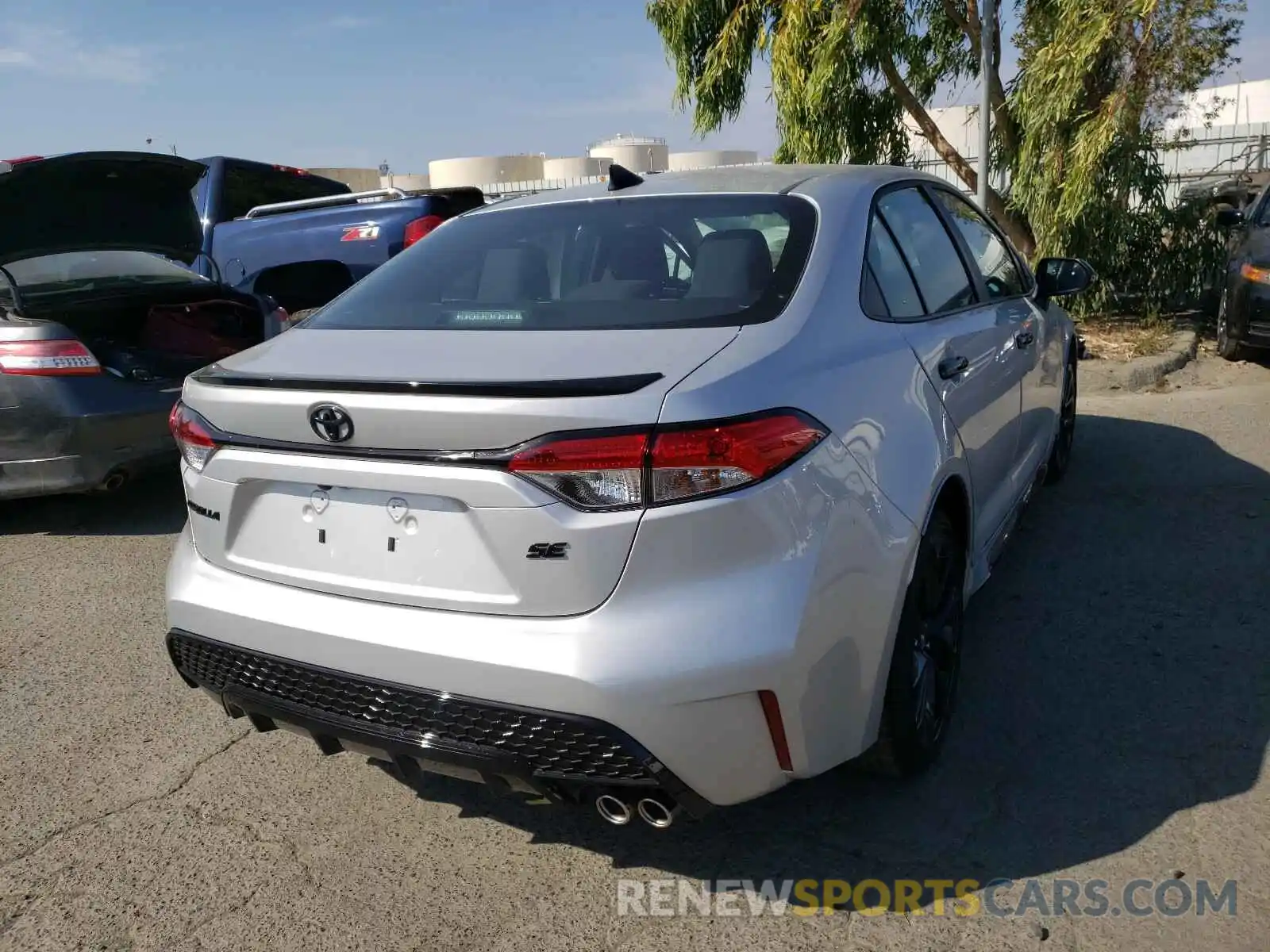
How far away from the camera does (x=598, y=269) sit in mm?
2855

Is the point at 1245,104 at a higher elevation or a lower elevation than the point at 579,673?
higher

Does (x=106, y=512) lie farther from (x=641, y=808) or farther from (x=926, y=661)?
(x=926, y=661)

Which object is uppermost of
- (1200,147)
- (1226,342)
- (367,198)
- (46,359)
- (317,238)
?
(1200,147)

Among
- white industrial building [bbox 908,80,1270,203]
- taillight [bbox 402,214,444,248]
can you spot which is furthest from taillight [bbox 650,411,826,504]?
white industrial building [bbox 908,80,1270,203]

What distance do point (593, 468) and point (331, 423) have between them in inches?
23.6

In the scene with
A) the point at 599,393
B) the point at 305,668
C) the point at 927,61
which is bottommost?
the point at 305,668

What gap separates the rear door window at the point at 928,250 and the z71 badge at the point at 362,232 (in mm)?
4876

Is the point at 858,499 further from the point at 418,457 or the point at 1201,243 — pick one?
the point at 1201,243

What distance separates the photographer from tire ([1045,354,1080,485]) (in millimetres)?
5188

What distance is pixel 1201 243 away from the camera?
9.73m

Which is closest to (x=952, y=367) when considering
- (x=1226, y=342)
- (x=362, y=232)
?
(x=362, y=232)

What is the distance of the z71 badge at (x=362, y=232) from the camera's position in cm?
→ 749

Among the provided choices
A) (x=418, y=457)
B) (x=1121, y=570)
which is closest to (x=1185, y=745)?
(x=1121, y=570)

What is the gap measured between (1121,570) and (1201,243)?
6.87m
